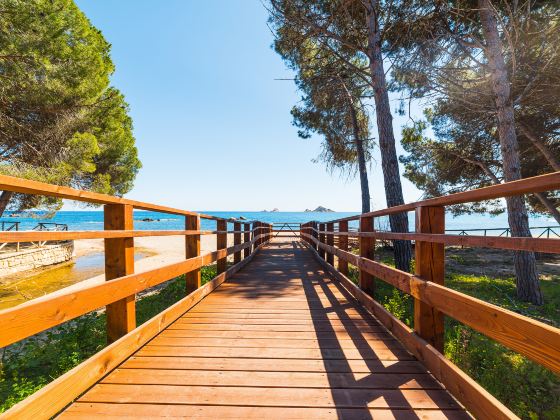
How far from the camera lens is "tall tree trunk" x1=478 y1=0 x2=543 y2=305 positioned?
702cm

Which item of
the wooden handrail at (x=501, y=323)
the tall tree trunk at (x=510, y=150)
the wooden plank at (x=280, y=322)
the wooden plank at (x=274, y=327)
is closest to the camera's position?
the wooden handrail at (x=501, y=323)

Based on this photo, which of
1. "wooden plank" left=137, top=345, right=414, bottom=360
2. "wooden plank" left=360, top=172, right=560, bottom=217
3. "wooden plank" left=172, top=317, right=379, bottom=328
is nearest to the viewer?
"wooden plank" left=360, top=172, right=560, bottom=217

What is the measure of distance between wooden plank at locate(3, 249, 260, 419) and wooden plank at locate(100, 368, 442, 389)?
120mm

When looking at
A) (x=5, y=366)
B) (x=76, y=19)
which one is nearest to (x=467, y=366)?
(x=5, y=366)

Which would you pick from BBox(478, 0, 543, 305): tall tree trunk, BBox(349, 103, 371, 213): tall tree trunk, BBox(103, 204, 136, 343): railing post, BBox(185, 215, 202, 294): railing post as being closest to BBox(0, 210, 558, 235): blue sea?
BBox(349, 103, 371, 213): tall tree trunk

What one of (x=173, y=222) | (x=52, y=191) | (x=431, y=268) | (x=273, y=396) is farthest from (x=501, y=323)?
(x=173, y=222)

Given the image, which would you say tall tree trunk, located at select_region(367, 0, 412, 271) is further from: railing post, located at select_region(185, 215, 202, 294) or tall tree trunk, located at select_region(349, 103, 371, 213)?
tall tree trunk, located at select_region(349, 103, 371, 213)

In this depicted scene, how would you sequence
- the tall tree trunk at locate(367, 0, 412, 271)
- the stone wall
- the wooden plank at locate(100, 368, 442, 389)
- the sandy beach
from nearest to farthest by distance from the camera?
1. the wooden plank at locate(100, 368, 442, 389)
2. the tall tree trunk at locate(367, 0, 412, 271)
3. the stone wall
4. the sandy beach

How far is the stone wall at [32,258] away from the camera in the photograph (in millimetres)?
13045

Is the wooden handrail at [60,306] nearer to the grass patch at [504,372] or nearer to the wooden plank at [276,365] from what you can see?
the wooden plank at [276,365]

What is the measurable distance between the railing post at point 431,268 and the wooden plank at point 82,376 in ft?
7.66

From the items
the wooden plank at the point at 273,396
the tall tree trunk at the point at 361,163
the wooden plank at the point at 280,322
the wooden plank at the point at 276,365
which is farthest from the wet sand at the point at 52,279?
the tall tree trunk at the point at 361,163

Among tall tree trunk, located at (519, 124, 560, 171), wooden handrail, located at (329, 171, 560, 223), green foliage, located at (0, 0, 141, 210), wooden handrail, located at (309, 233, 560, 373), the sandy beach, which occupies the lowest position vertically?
the sandy beach

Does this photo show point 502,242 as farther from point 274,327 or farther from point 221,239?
point 221,239
